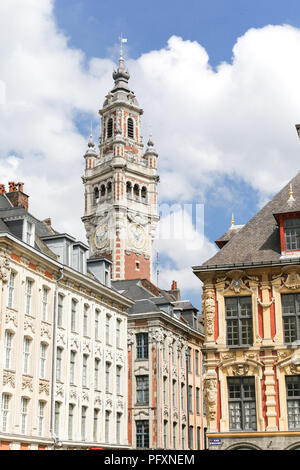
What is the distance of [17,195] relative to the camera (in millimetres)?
45406

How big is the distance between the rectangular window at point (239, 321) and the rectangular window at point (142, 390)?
922 inches

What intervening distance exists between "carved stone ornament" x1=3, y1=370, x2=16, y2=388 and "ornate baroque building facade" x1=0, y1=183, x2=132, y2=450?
0.05 metres

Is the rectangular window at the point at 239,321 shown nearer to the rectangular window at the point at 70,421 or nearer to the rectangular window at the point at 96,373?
the rectangular window at the point at 70,421

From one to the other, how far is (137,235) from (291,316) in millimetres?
55138

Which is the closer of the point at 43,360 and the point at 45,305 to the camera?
the point at 43,360

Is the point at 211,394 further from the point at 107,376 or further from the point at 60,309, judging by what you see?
the point at 107,376

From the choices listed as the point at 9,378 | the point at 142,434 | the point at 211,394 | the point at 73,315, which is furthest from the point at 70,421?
the point at 211,394

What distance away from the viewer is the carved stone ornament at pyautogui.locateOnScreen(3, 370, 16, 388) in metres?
34.7

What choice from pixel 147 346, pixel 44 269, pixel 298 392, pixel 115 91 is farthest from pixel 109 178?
pixel 298 392

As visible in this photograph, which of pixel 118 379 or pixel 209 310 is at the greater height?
pixel 209 310

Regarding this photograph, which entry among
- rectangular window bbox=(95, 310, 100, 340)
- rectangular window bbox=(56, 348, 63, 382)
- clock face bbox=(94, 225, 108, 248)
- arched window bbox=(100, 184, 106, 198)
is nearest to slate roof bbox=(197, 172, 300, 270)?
rectangular window bbox=(56, 348, 63, 382)

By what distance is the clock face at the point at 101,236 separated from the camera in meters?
85.6

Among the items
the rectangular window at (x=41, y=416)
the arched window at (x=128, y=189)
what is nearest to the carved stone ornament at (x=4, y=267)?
the rectangular window at (x=41, y=416)

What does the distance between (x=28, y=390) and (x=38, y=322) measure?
3.74m
